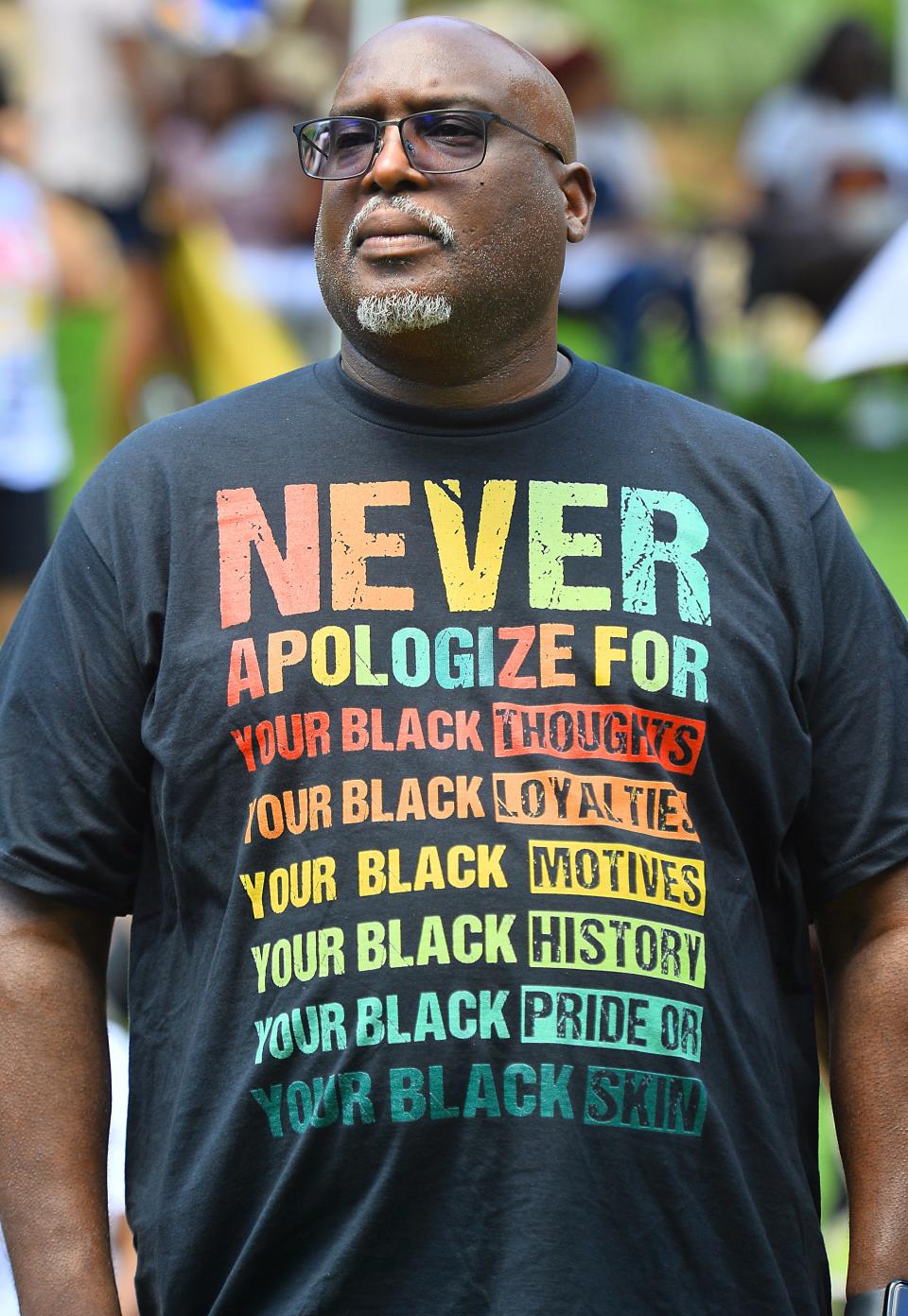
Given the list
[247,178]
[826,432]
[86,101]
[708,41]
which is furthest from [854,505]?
[708,41]

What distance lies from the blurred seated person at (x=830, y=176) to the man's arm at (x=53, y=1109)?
9.07 m

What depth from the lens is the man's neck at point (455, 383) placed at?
2.37 meters

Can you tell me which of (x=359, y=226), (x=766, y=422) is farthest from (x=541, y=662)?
(x=766, y=422)

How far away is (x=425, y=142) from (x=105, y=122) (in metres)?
8.01

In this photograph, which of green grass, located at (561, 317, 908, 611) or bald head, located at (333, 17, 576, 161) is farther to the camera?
green grass, located at (561, 317, 908, 611)

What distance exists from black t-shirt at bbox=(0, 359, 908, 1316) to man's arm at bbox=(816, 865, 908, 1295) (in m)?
0.05

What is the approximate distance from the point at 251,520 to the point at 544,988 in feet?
2.02

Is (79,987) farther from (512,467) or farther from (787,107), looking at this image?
(787,107)

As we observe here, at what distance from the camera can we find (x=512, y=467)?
2318mm

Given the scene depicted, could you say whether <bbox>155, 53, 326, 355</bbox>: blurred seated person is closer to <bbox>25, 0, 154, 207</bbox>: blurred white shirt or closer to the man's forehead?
<bbox>25, 0, 154, 207</bbox>: blurred white shirt

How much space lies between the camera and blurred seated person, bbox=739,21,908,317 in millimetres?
10852

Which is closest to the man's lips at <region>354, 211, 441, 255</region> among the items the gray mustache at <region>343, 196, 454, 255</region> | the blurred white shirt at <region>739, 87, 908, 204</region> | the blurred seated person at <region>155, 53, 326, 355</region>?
the gray mustache at <region>343, 196, 454, 255</region>

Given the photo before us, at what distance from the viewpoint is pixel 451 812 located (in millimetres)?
2135

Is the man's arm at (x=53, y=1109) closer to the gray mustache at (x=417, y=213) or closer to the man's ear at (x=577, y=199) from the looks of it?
the gray mustache at (x=417, y=213)
